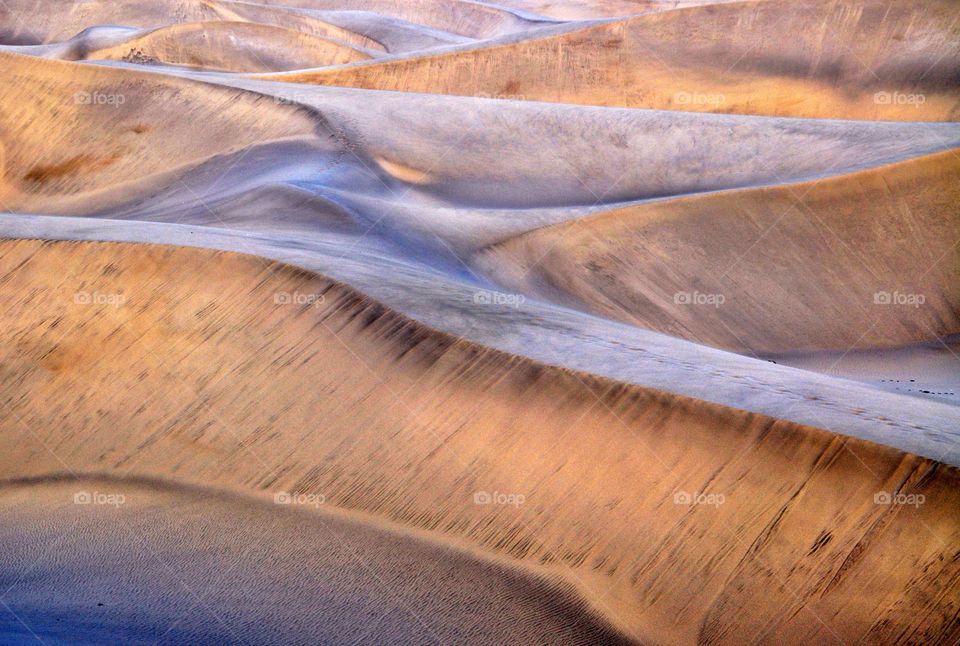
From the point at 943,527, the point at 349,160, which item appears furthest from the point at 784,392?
the point at 349,160

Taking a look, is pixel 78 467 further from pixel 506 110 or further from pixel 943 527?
pixel 506 110
